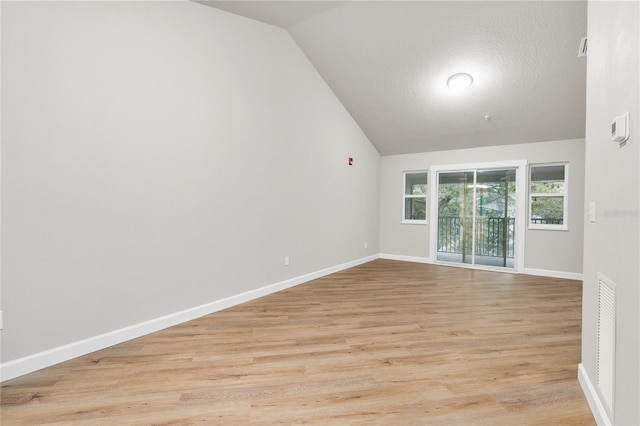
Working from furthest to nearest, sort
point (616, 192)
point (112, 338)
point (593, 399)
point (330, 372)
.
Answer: point (112, 338) → point (330, 372) → point (593, 399) → point (616, 192)

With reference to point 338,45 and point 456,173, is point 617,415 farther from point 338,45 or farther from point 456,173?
point 456,173

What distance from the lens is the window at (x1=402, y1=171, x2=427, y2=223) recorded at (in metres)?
6.66

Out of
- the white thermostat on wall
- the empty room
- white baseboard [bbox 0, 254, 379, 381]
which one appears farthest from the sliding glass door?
the white thermostat on wall

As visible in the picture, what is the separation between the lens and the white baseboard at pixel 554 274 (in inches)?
200

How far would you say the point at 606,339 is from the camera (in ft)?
5.10

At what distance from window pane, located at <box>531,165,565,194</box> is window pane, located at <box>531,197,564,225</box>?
0.49 ft

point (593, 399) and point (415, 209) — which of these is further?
point (415, 209)

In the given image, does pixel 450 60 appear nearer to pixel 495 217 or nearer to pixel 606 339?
pixel 495 217

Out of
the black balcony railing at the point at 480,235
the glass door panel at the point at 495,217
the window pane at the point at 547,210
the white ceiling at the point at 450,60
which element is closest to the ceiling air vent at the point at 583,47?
the white ceiling at the point at 450,60

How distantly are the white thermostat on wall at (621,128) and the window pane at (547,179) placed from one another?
4790mm

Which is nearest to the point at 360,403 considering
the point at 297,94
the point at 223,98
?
the point at 223,98

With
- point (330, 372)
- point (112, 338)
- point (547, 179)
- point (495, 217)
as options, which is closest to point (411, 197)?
point (495, 217)

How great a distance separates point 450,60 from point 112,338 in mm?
5000

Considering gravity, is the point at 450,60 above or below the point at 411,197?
above
